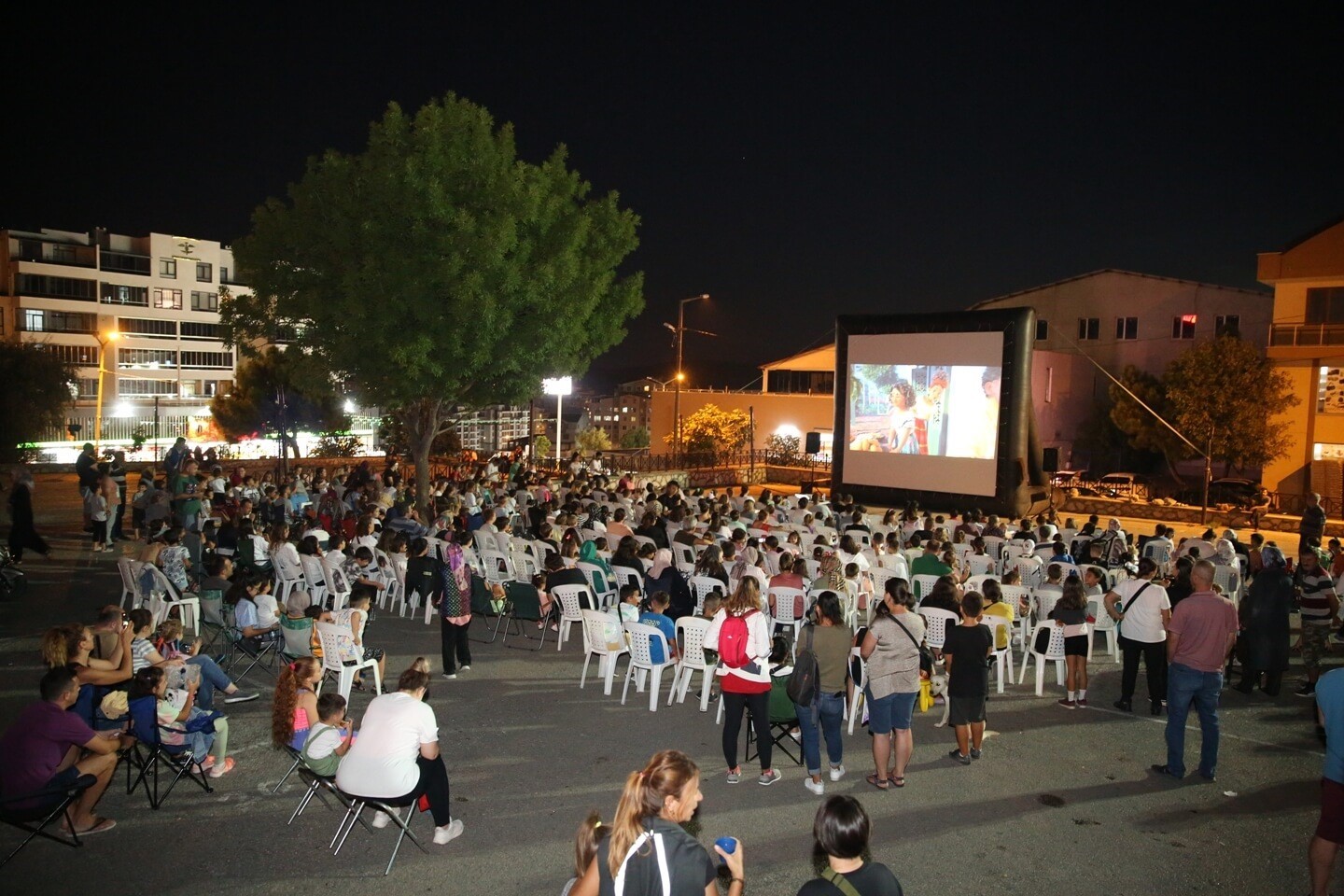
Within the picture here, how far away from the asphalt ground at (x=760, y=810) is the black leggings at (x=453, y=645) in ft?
0.66

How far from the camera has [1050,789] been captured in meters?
6.22

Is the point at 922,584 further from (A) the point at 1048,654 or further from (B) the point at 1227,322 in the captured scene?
(B) the point at 1227,322

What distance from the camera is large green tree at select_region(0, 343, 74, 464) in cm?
2686

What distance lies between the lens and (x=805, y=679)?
5.76m

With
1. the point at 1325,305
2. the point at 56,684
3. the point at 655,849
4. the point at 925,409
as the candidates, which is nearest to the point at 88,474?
the point at 56,684

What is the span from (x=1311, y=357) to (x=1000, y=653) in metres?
23.0

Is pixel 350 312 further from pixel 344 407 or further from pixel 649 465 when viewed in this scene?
pixel 344 407

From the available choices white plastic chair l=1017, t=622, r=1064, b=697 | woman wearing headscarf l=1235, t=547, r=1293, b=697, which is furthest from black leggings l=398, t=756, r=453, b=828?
woman wearing headscarf l=1235, t=547, r=1293, b=697

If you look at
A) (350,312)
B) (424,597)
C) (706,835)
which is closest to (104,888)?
(706,835)

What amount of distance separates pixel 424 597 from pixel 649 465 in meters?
17.4

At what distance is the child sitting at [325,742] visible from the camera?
5.19m

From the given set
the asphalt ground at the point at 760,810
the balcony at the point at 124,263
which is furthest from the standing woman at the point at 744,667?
the balcony at the point at 124,263

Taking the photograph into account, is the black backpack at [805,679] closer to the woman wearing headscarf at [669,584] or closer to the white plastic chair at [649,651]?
the white plastic chair at [649,651]

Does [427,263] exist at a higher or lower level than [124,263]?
lower
